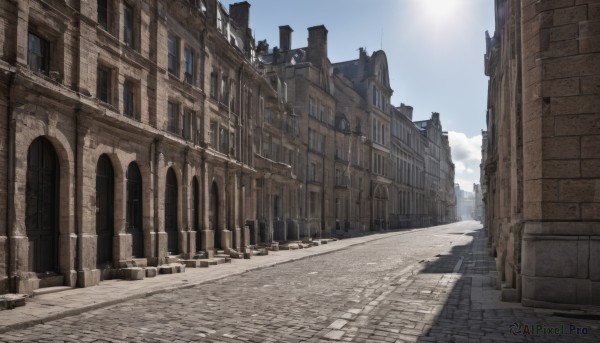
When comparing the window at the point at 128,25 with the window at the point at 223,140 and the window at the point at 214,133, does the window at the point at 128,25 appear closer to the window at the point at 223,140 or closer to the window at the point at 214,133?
the window at the point at 214,133

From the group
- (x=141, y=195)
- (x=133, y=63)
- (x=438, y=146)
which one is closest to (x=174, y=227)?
(x=141, y=195)

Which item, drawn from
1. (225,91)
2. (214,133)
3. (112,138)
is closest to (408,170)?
(225,91)

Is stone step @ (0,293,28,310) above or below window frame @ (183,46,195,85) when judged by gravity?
below

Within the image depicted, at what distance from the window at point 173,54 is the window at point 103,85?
420cm

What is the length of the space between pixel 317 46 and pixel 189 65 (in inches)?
1020

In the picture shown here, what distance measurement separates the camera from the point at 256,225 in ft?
92.5

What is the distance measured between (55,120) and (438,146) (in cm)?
9164

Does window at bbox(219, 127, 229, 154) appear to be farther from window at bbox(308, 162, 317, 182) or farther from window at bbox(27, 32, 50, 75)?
window at bbox(308, 162, 317, 182)

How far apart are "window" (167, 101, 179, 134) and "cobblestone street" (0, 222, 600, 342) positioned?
7933mm

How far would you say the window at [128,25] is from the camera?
654 inches

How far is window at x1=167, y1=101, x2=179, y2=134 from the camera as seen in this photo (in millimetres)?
19641

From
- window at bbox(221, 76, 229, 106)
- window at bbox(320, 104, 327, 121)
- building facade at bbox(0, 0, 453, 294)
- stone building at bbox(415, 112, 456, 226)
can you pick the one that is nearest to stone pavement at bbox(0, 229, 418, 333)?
building facade at bbox(0, 0, 453, 294)

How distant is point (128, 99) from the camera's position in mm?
16891

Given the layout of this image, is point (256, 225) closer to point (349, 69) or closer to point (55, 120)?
point (55, 120)
